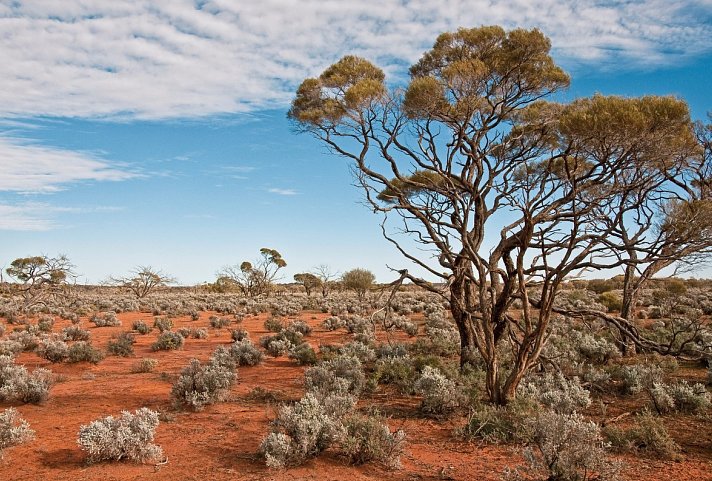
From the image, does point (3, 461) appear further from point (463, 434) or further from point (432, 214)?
point (432, 214)

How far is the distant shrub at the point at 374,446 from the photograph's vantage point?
22.2 feet

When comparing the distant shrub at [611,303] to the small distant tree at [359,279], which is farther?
the small distant tree at [359,279]

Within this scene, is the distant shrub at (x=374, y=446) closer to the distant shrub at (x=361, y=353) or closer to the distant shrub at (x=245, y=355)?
the distant shrub at (x=361, y=353)

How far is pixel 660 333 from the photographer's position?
55.8 feet

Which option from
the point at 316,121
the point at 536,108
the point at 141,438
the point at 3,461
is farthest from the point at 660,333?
the point at 3,461

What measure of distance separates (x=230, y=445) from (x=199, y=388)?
2.80 m

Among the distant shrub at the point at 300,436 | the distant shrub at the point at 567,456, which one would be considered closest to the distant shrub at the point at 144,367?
the distant shrub at the point at 300,436

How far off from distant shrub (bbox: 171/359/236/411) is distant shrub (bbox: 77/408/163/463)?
2.41 meters

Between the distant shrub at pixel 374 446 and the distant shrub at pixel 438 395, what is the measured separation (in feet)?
8.06

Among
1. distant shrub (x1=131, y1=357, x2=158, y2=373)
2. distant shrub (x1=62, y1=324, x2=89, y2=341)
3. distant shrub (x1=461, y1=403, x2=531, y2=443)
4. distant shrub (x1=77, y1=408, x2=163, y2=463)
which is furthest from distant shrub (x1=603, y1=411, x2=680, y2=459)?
distant shrub (x1=62, y1=324, x2=89, y2=341)

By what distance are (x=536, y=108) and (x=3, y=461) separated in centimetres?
1262

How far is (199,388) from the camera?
10.1 m

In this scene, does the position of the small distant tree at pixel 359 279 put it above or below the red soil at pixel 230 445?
above

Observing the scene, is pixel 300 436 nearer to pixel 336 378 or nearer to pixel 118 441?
pixel 118 441
